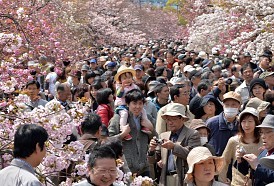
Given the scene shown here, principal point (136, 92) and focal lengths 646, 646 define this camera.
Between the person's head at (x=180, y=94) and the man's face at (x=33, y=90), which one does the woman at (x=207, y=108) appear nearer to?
the person's head at (x=180, y=94)

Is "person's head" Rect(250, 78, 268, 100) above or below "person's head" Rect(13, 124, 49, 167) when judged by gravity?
above

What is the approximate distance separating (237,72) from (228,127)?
250 inches

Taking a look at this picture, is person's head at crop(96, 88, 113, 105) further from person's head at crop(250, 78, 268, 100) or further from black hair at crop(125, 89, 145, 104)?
person's head at crop(250, 78, 268, 100)

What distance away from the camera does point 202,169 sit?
5711mm

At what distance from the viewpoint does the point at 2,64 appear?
25.2 ft

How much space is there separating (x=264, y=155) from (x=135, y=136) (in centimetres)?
194

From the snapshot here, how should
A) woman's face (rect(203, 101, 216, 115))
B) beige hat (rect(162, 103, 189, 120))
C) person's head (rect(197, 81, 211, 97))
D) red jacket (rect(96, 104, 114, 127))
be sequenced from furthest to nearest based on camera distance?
person's head (rect(197, 81, 211, 97)) → woman's face (rect(203, 101, 216, 115)) → red jacket (rect(96, 104, 114, 127)) → beige hat (rect(162, 103, 189, 120))

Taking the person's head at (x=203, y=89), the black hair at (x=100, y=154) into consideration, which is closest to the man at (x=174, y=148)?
the black hair at (x=100, y=154)

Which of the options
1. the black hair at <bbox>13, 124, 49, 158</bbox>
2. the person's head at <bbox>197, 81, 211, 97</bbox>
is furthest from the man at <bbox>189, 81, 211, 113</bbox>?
the black hair at <bbox>13, 124, 49, 158</bbox>

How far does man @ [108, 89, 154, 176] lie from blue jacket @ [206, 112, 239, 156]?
83cm

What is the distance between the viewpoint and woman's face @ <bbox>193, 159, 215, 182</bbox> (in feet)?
18.6

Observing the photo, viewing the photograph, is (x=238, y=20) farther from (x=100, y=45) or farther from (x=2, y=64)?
(x=100, y=45)

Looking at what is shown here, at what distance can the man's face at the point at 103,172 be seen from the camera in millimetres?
4805

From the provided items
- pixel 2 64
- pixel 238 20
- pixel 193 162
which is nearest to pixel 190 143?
pixel 193 162
